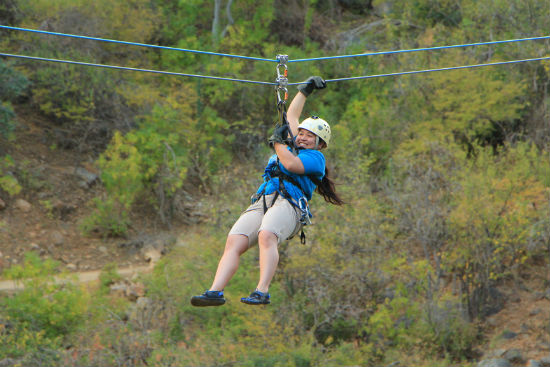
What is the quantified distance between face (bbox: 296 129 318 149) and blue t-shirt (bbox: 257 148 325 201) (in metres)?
0.05

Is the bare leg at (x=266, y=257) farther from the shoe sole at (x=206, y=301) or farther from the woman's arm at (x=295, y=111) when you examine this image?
the woman's arm at (x=295, y=111)

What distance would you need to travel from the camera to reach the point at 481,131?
67.1 ft

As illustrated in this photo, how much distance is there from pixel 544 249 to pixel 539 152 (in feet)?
9.81

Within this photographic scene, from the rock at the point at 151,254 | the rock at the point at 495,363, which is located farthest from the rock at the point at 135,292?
the rock at the point at 495,363

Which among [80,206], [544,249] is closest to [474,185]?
[544,249]

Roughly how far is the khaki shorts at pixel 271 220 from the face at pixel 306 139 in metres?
0.42

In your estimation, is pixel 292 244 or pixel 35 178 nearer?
pixel 292 244

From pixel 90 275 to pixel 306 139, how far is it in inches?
587

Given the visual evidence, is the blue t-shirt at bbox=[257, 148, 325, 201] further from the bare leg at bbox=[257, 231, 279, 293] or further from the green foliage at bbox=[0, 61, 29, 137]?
the green foliage at bbox=[0, 61, 29, 137]

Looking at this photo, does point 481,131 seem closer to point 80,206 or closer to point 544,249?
point 544,249

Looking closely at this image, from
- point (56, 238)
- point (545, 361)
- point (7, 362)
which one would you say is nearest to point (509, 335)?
point (545, 361)

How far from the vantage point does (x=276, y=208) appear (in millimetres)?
5008

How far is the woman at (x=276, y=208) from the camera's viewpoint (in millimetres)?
4785

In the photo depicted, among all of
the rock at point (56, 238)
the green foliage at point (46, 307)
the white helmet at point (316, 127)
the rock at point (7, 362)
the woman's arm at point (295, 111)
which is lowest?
the rock at point (7, 362)
